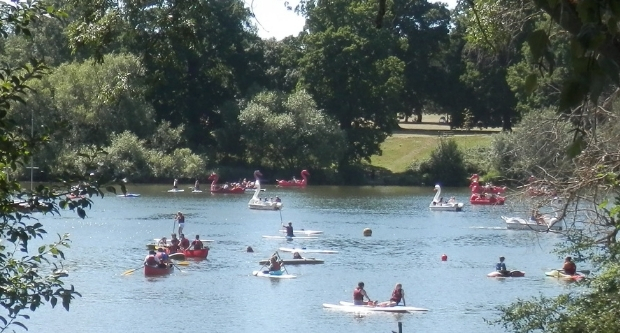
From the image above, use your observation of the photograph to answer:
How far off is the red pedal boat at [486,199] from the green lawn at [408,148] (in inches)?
406

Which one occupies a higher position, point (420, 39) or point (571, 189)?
point (420, 39)

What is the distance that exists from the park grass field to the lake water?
1298cm

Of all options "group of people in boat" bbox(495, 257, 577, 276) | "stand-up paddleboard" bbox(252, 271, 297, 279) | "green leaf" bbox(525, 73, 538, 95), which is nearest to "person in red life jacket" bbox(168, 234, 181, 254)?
"stand-up paddleboard" bbox(252, 271, 297, 279)

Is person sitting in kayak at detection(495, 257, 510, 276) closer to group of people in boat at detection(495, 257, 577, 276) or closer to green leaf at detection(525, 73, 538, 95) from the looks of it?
group of people in boat at detection(495, 257, 577, 276)

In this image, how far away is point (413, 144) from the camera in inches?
2643

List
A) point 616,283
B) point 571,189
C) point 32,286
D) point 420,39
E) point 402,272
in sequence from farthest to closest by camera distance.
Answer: point 420,39, point 402,272, point 571,189, point 616,283, point 32,286

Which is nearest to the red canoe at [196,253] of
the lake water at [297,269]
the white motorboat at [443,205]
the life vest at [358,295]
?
the lake water at [297,269]

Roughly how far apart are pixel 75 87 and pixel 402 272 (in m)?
27.8

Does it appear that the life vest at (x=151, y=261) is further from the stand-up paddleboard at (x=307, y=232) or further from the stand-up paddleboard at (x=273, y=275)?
the stand-up paddleboard at (x=307, y=232)

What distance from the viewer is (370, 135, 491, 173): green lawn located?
6456cm

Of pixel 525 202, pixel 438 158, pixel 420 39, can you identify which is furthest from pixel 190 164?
pixel 525 202

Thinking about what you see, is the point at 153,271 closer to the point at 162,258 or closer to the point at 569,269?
the point at 162,258

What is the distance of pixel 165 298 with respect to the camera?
2702 centimetres

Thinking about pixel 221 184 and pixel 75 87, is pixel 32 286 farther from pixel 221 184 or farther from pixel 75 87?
pixel 221 184
